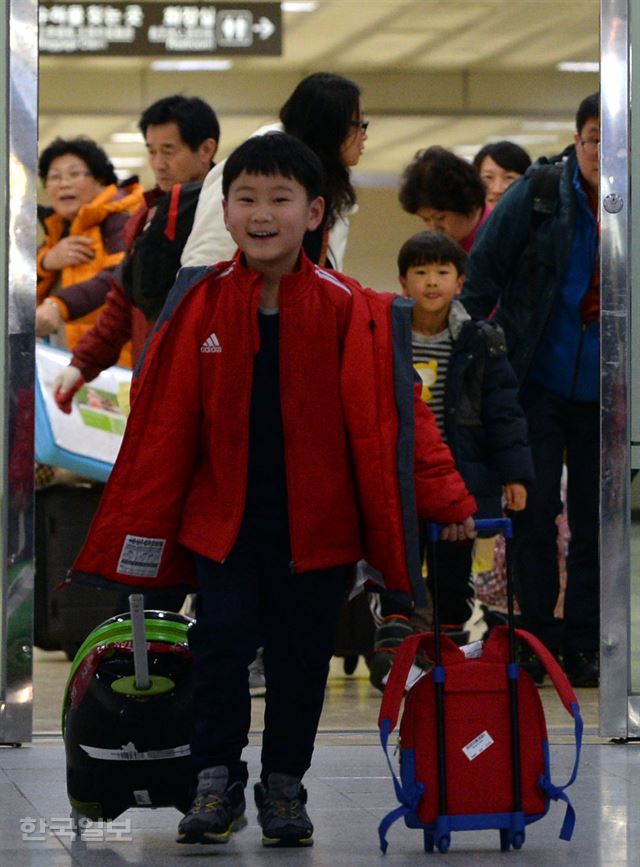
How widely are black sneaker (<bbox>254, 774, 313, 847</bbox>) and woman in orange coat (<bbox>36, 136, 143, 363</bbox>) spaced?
3.89m

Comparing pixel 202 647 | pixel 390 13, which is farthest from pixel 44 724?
pixel 390 13

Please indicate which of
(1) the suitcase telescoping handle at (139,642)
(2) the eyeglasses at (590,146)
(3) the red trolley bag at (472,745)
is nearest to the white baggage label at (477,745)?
(3) the red trolley bag at (472,745)

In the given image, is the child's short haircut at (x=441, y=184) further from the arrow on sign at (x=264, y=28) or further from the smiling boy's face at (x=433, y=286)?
the arrow on sign at (x=264, y=28)

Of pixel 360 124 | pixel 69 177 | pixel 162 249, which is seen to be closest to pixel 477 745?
pixel 360 124

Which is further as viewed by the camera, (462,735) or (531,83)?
(531,83)

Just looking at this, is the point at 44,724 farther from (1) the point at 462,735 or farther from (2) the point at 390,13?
(2) the point at 390,13

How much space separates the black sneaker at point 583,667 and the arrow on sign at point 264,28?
6349mm

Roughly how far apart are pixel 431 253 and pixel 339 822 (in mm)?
2485

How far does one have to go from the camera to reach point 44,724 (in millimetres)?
5414

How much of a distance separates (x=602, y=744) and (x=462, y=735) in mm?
1548

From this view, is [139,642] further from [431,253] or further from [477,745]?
[431,253]

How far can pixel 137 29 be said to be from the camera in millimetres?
11328

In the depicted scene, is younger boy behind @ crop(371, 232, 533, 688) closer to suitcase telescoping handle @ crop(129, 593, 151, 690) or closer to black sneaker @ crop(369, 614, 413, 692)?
black sneaker @ crop(369, 614, 413, 692)

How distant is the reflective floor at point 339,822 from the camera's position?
355 centimetres
